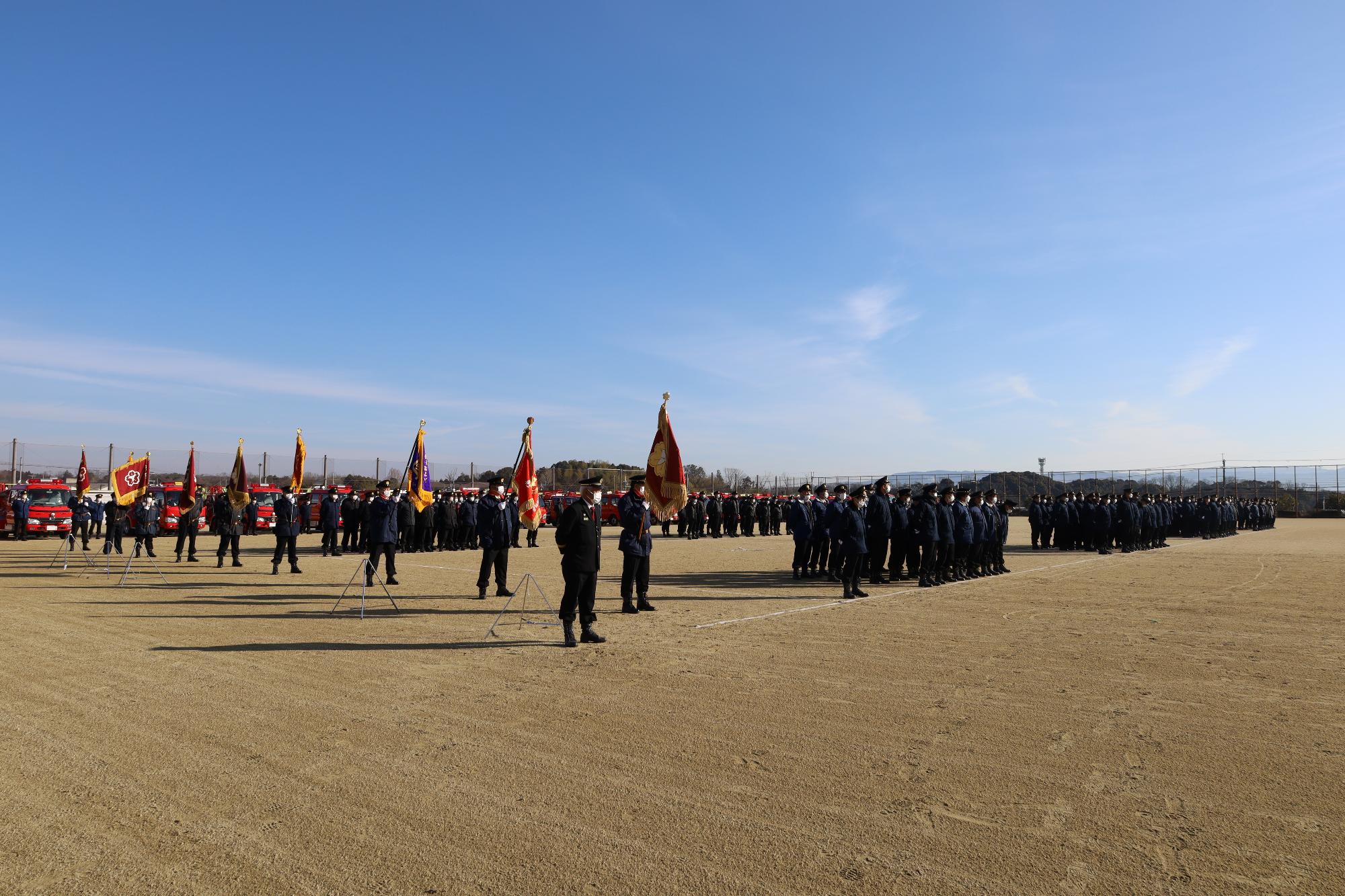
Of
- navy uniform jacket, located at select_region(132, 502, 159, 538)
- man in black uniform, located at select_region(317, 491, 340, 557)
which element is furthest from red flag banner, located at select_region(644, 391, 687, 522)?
man in black uniform, located at select_region(317, 491, 340, 557)

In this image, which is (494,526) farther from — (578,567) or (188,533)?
(188,533)

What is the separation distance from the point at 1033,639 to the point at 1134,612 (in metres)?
3.23

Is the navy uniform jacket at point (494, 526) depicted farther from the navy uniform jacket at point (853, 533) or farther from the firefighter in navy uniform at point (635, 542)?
the navy uniform jacket at point (853, 533)

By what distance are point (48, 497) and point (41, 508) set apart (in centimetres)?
161

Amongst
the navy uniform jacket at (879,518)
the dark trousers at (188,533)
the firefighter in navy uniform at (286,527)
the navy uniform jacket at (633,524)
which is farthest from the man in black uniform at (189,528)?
the navy uniform jacket at (879,518)

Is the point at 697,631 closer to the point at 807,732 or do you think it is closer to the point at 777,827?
the point at 807,732

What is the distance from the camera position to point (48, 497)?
30531 mm

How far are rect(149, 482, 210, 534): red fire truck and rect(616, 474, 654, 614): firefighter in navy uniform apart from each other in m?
24.4

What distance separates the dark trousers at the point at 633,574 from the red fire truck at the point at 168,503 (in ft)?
79.9

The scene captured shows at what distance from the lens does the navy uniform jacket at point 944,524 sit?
1633 centimetres

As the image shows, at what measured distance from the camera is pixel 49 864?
3.77 m

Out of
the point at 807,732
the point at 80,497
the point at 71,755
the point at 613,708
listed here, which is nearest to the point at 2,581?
the point at 80,497

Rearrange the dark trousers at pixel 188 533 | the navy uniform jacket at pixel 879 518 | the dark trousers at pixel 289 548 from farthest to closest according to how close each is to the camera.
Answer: the dark trousers at pixel 188 533, the dark trousers at pixel 289 548, the navy uniform jacket at pixel 879 518

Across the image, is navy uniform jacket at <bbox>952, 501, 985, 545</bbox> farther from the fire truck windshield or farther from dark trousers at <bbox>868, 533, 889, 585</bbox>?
the fire truck windshield
